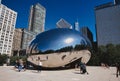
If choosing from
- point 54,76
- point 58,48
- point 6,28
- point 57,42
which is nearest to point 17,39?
point 6,28

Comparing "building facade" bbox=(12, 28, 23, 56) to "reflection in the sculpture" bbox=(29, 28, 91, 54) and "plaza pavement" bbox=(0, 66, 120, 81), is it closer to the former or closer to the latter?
"reflection in the sculpture" bbox=(29, 28, 91, 54)

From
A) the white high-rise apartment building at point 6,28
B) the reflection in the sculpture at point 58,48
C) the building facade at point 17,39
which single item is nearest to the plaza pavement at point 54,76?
the reflection in the sculpture at point 58,48

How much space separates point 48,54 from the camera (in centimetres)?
1518

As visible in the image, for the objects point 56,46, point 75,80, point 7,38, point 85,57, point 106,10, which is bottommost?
point 75,80

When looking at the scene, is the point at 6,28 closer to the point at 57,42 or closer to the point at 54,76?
the point at 57,42

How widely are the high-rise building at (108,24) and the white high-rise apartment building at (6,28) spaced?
288 ft

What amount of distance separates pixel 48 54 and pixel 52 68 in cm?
256

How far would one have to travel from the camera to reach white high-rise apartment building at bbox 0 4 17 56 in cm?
13525

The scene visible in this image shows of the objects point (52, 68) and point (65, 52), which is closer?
point (65, 52)

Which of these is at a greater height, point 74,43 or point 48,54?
point 74,43

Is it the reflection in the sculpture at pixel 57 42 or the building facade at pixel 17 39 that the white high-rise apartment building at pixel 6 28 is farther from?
the reflection in the sculpture at pixel 57 42

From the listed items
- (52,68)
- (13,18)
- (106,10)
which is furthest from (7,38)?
(52,68)

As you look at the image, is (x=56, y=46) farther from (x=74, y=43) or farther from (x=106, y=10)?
(x=106, y=10)

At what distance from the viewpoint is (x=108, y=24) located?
12850 centimetres
